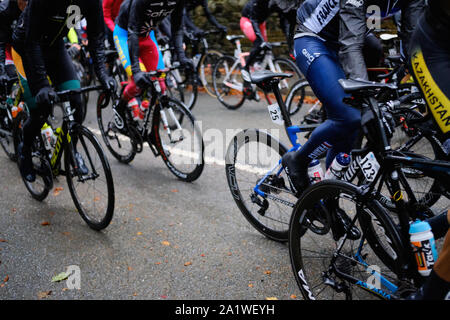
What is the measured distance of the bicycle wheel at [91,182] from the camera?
11.5 ft

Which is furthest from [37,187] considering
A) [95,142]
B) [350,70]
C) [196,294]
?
[350,70]

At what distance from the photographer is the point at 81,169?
3.78m

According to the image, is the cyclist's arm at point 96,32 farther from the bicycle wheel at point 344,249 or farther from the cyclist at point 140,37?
the bicycle wheel at point 344,249

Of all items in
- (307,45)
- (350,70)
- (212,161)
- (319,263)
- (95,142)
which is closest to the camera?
(350,70)

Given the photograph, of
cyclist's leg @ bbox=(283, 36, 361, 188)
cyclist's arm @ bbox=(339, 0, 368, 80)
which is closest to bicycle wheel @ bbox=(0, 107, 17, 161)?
cyclist's leg @ bbox=(283, 36, 361, 188)

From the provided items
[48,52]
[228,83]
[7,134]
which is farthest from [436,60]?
[228,83]

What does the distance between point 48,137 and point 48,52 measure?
0.90 metres

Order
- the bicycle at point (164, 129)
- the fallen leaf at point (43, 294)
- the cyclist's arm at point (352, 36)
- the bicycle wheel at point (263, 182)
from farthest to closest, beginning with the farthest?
the bicycle at point (164, 129) < the bicycle wheel at point (263, 182) < the fallen leaf at point (43, 294) < the cyclist's arm at point (352, 36)

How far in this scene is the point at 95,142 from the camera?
3.49m

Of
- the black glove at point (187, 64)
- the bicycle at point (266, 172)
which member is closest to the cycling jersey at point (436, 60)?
the bicycle at point (266, 172)

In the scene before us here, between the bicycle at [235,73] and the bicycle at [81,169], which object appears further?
the bicycle at [235,73]

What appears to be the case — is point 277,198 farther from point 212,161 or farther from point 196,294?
point 212,161

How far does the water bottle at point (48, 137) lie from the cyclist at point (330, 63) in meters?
2.65

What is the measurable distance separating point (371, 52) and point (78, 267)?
343cm
